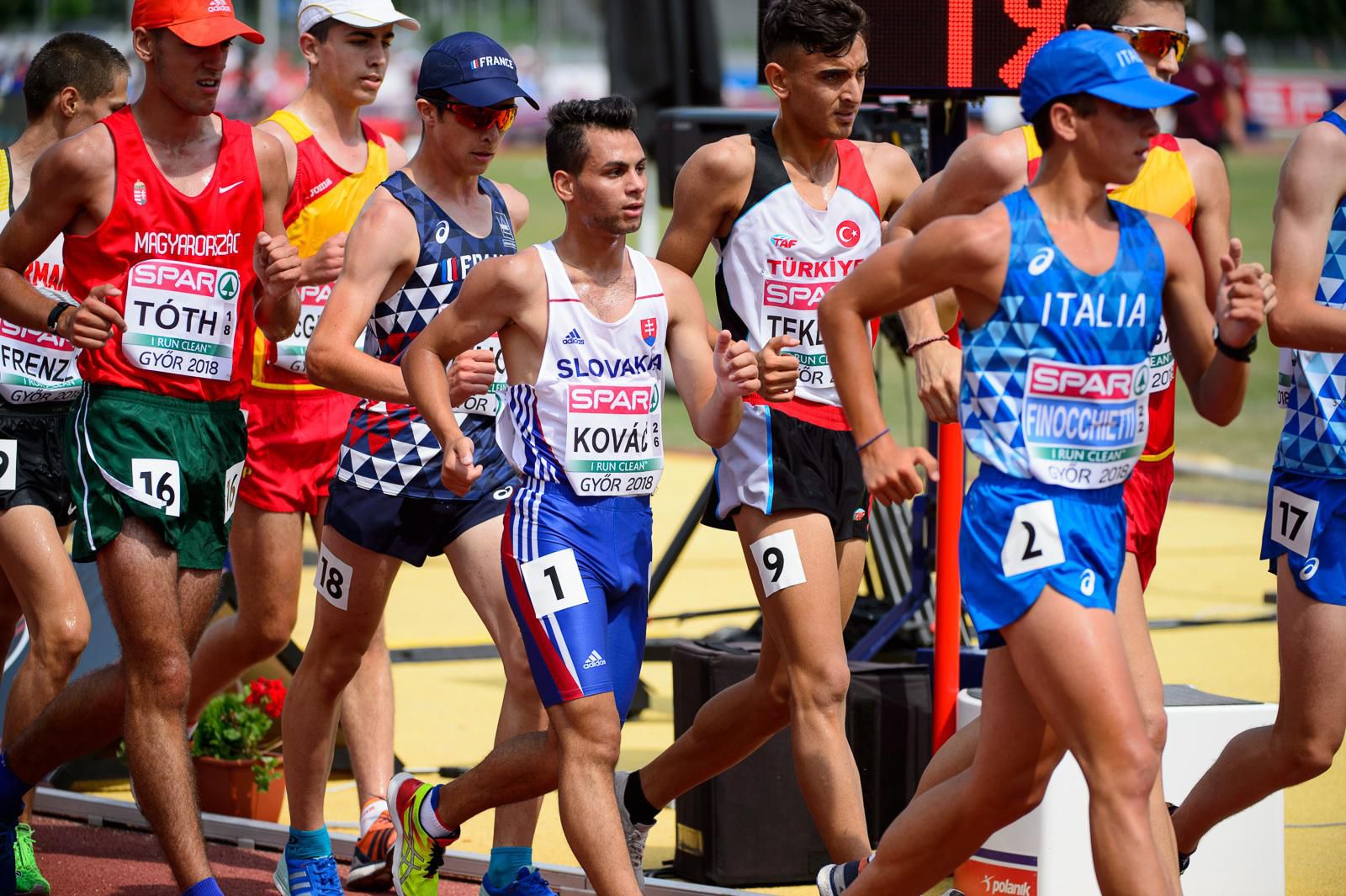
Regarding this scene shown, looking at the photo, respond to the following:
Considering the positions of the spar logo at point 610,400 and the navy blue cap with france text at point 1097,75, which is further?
the spar logo at point 610,400

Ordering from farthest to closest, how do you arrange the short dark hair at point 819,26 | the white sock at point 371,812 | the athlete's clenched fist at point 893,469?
the white sock at point 371,812, the short dark hair at point 819,26, the athlete's clenched fist at point 893,469

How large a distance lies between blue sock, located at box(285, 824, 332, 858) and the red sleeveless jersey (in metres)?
1.34

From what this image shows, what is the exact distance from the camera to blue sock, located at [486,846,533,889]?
5531mm

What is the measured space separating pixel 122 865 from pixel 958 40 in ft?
12.3

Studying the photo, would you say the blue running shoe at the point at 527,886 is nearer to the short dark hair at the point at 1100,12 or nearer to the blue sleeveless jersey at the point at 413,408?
the blue sleeveless jersey at the point at 413,408

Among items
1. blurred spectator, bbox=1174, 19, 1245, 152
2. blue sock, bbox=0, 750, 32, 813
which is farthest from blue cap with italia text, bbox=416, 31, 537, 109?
blurred spectator, bbox=1174, 19, 1245, 152

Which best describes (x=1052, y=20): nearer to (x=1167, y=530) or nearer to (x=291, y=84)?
(x=1167, y=530)

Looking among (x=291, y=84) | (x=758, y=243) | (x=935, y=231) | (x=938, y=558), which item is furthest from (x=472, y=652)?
(x=291, y=84)

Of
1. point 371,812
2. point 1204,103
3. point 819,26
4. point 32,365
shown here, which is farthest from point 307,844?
point 1204,103

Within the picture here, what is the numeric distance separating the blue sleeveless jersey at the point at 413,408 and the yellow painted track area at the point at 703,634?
5.03 ft

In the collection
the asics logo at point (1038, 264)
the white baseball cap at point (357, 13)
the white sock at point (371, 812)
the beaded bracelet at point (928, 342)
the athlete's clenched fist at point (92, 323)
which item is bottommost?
the white sock at point (371, 812)

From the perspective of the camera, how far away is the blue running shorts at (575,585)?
5008mm

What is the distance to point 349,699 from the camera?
655cm

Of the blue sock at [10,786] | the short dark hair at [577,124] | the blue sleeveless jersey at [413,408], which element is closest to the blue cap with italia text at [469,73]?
the blue sleeveless jersey at [413,408]
